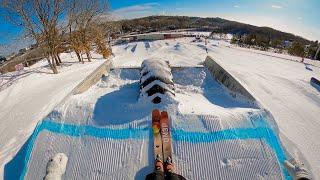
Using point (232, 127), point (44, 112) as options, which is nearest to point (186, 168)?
point (232, 127)

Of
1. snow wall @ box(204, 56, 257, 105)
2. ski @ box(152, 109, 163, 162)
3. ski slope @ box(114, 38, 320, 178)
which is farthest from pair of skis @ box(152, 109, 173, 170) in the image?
ski slope @ box(114, 38, 320, 178)

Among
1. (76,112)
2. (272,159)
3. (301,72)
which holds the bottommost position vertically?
(301,72)

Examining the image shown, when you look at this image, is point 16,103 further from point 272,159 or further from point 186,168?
point 272,159

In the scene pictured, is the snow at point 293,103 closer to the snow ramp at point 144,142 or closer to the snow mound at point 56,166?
the snow ramp at point 144,142

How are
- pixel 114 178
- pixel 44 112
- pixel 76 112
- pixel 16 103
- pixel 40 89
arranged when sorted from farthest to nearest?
pixel 40 89, pixel 16 103, pixel 44 112, pixel 76 112, pixel 114 178

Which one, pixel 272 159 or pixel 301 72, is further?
pixel 301 72

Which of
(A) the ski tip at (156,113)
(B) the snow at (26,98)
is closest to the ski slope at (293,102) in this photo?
(A) the ski tip at (156,113)
